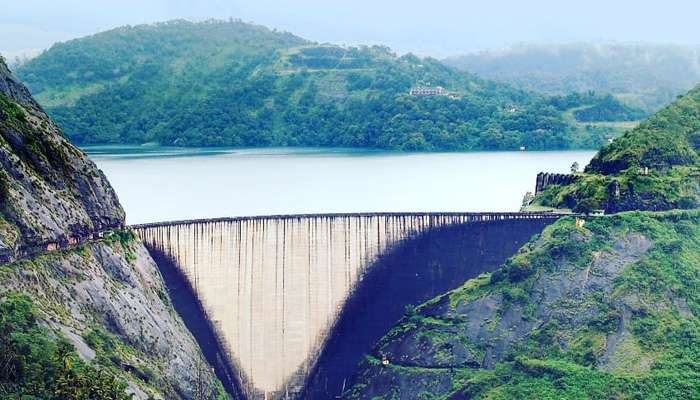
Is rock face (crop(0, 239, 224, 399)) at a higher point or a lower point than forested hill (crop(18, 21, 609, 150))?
lower

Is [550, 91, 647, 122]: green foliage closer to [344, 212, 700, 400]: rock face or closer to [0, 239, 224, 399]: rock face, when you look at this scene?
[344, 212, 700, 400]: rock face

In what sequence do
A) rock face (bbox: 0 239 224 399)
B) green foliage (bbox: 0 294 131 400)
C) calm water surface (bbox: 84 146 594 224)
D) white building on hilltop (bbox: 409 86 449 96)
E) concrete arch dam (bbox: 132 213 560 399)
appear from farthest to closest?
white building on hilltop (bbox: 409 86 449 96) < calm water surface (bbox: 84 146 594 224) < concrete arch dam (bbox: 132 213 560 399) < rock face (bbox: 0 239 224 399) < green foliage (bbox: 0 294 131 400)

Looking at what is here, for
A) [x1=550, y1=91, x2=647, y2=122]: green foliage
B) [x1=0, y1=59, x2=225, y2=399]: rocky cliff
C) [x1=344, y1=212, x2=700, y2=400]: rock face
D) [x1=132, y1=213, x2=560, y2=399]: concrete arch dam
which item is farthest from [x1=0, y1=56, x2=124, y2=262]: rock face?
[x1=550, y1=91, x2=647, y2=122]: green foliage

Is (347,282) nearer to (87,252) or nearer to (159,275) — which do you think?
(159,275)

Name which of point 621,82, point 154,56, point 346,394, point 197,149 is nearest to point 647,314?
point 346,394

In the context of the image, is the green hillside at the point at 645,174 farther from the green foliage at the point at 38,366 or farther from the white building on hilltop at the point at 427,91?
the white building on hilltop at the point at 427,91

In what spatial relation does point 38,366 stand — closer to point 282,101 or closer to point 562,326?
point 562,326
